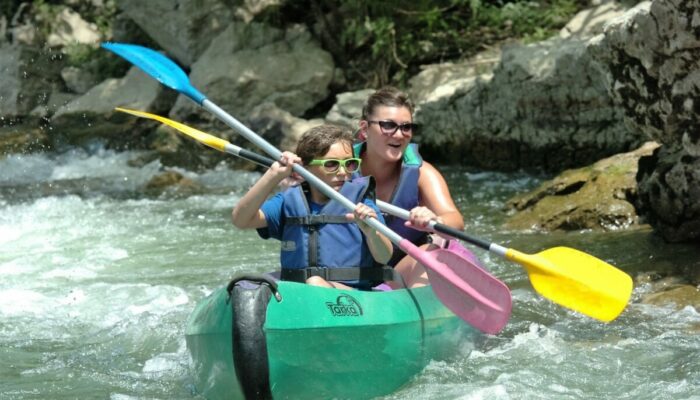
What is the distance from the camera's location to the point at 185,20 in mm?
11250

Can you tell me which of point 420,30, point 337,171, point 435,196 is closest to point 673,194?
point 435,196

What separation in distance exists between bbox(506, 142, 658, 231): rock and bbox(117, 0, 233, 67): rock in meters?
5.32

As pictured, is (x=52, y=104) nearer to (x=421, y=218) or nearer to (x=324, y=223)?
(x=324, y=223)

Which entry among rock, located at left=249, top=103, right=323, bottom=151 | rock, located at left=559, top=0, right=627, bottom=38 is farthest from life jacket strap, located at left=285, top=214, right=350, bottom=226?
rock, located at left=249, top=103, right=323, bottom=151

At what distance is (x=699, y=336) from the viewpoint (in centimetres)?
413

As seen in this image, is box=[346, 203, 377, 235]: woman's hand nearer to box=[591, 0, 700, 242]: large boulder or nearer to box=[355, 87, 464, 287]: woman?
box=[355, 87, 464, 287]: woman

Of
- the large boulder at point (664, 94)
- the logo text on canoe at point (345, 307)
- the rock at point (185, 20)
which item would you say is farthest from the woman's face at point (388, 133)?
the rock at point (185, 20)

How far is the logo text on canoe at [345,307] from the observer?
3332 mm

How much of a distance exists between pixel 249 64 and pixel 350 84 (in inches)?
40.6

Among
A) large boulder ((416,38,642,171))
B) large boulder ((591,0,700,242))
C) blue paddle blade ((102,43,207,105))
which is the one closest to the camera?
blue paddle blade ((102,43,207,105))

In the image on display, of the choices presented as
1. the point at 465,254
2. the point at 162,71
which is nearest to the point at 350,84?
the point at 162,71

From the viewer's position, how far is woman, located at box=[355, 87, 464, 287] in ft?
13.5

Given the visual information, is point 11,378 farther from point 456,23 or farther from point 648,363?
point 456,23

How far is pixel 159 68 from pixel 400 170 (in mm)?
1202
